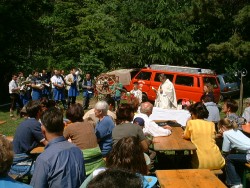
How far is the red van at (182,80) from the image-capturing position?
1895 cm

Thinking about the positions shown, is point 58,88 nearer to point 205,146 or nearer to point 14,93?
point 14,93

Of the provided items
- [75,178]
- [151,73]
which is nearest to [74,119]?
[75,178]

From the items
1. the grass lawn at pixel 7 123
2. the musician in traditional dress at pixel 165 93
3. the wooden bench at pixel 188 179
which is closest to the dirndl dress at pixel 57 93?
the grass lawn at pixel 7 123

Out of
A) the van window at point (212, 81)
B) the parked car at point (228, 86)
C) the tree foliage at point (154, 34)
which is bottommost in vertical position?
the parked car at point (228, 86)

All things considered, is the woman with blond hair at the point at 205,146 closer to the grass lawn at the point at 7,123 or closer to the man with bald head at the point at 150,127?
the man with bald head at the point at 150,127

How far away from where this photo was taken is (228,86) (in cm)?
2323

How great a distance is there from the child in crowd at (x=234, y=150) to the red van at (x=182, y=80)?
11.9 metres

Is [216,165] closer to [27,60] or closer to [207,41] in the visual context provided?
[27,60]

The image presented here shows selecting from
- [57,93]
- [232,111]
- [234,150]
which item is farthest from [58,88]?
[234,150]

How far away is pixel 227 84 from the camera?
23297 mm

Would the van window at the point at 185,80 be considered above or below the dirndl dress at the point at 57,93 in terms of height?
above

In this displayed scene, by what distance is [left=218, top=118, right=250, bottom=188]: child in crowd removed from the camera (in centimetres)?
657

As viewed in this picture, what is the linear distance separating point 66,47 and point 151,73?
46.2ft

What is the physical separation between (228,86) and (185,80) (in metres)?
4.84
